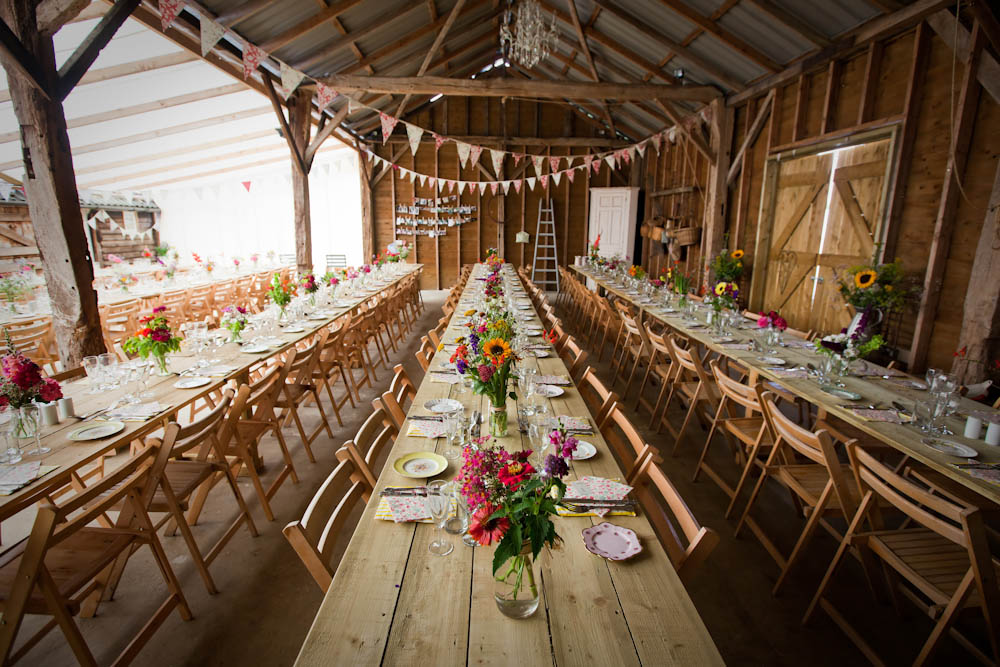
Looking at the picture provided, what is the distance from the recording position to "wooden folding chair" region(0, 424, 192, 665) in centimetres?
152

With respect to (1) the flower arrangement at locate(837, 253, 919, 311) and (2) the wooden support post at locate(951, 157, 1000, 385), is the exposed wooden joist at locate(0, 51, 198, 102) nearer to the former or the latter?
(1) the flower arrangement at locate(837, 253, 919, 311)

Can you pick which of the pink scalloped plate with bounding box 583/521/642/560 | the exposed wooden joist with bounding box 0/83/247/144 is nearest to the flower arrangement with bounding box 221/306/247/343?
the pink scalloped plate with bounding box 583/521/642/560

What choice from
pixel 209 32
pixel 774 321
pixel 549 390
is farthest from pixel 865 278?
pixel 209 32

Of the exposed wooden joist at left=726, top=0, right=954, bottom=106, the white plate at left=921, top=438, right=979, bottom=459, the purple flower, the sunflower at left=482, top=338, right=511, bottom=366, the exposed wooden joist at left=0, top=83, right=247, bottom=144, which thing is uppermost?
the exposed wooden joist at left=726, top=0, right=954, bottom=106

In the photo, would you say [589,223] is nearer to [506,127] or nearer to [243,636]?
[506,127]

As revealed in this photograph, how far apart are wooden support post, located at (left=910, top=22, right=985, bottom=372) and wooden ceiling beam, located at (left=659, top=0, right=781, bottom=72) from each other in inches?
107

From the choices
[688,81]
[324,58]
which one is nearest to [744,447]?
[688,81]

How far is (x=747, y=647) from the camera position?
2.09 meters

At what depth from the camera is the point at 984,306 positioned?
12.4 feet

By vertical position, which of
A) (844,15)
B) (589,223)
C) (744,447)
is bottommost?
(744,447)

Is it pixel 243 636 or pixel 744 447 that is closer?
pixel 243 636

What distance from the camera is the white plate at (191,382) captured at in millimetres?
2922

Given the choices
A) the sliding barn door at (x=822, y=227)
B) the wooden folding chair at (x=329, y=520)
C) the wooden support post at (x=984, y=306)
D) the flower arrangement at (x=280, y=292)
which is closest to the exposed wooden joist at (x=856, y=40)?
the sliding barn door at (x=822, y=227)

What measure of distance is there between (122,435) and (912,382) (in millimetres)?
4497
